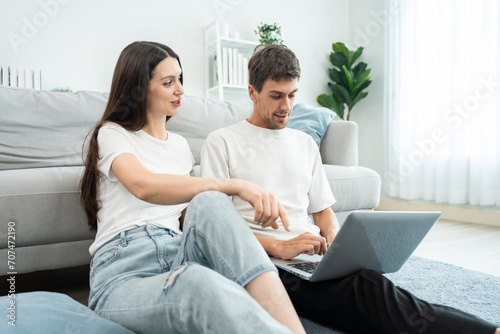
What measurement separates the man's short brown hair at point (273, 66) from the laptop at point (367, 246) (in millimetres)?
516

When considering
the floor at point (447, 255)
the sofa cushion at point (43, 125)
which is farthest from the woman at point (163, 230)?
the sofa cushion at point (43, 125)

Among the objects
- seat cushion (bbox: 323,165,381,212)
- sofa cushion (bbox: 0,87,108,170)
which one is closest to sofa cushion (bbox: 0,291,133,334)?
Answer: sofa cushion (bbox: 0,87,108,170)

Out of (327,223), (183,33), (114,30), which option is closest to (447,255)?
(327,223)

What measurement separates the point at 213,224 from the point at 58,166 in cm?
125

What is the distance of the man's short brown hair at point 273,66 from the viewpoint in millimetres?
1176

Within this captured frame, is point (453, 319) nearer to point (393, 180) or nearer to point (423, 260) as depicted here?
point (423, 260)

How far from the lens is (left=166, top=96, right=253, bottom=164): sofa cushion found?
1995 mm

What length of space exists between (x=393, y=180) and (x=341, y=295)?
2835mm

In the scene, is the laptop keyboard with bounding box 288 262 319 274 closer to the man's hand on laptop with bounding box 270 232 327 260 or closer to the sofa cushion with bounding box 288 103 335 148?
Result: the man's hand on laptop with bounding box 270 232 327 260

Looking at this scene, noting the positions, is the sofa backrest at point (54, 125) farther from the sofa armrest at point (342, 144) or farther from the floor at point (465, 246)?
the floor at point (465, 246)

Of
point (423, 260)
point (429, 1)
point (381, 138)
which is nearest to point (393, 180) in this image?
point (381, 138)

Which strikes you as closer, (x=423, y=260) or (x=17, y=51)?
(x=423, y=260)

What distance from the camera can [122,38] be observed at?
3123 millimetres

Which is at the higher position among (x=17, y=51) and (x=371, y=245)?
(x=17, y=51)
